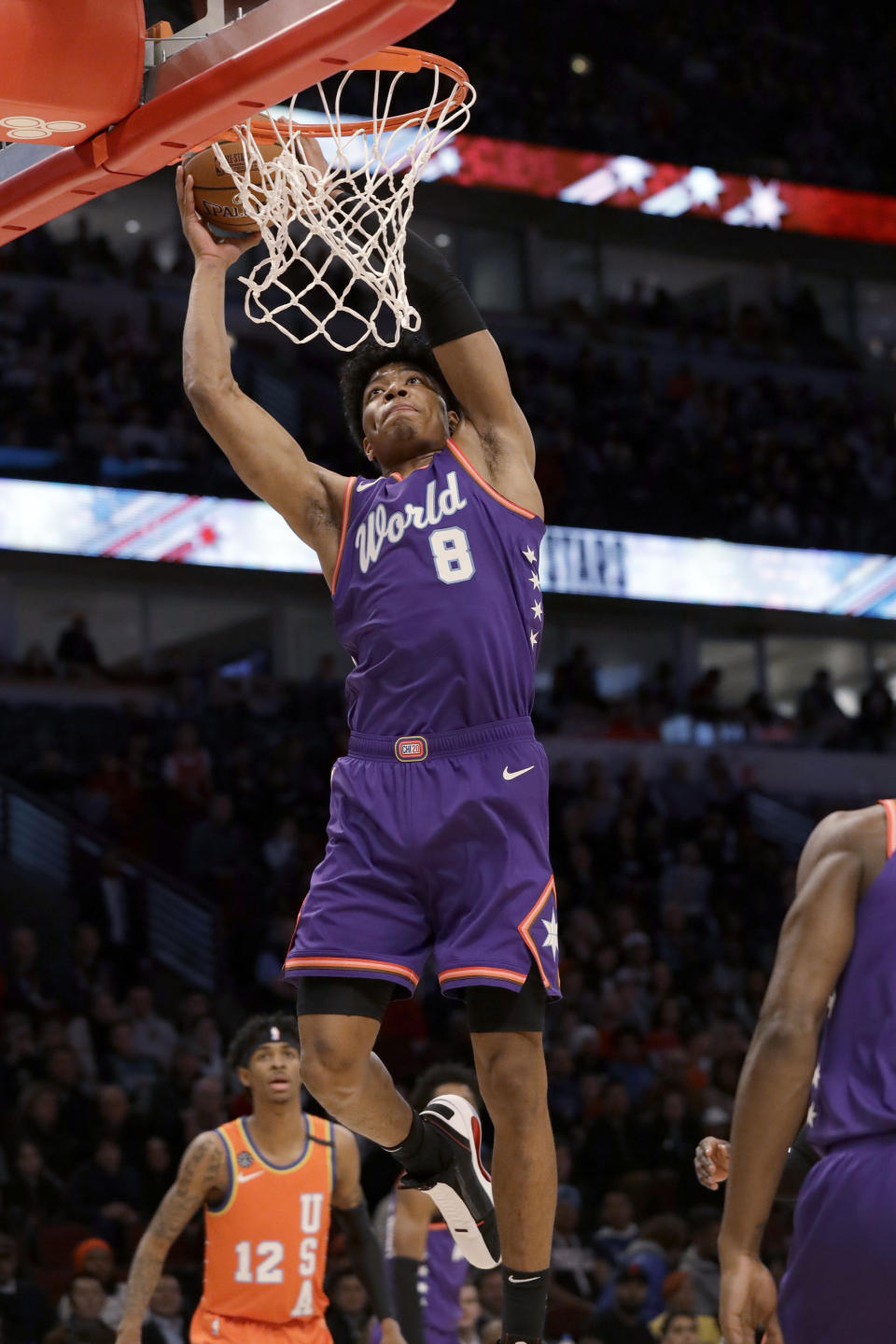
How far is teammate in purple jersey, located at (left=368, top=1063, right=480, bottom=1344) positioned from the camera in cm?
705

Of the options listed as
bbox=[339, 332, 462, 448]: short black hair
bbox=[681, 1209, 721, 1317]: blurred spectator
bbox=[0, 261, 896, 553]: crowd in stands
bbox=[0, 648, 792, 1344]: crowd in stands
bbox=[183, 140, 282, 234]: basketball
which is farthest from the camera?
bbox=[0, 261, 896, 553]: crowd in stands

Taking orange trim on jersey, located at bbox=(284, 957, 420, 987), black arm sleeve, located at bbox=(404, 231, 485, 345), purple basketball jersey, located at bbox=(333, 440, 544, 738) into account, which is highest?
black arm sleeve, located at bbox=(404, 231, 485, 345)

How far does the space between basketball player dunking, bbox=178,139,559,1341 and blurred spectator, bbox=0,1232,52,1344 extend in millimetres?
4672

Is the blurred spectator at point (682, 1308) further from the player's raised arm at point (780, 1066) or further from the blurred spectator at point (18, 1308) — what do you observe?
the player's raised arm at point (780, 1066)

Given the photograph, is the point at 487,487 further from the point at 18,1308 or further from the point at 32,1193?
the point at 32,1193

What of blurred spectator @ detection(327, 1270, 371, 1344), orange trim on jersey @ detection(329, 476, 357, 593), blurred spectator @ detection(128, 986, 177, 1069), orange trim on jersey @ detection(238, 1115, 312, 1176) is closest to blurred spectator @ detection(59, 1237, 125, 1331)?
blurred spectator @ detection(327, 1270, 371, 1344)

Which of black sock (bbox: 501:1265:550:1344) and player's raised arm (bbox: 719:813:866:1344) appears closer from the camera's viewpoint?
player's raised arm (bbox: 719:813:866:1344)

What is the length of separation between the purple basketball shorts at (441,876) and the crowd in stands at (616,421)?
14.0m

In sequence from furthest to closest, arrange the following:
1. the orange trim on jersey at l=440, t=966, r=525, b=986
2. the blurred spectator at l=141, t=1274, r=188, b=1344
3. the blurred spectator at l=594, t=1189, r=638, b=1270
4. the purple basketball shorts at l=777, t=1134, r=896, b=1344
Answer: the blurred spectator at l=594, t=1189, r=638, b=1270, the blurred spectator at l=141, t=1274, r=188, b=1344, the orange trim on jersey at l=440, t=966, r=525, b=986, the purple basketball shorts at l=777, t=1134, r=896, b=1344

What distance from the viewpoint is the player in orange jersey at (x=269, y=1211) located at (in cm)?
650

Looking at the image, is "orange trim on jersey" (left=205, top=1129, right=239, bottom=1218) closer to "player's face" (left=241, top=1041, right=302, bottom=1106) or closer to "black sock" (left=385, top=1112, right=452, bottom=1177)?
"player's face" (left=241, top=1041, right=302, bottom=1106)

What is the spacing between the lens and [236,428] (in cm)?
452

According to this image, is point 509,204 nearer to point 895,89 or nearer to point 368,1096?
point 895,89

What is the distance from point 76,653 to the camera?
56.1 feet
